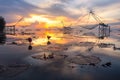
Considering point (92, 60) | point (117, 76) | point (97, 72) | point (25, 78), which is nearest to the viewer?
point (25, 78)

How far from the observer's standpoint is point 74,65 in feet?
92.0

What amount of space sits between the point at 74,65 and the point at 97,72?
423cm

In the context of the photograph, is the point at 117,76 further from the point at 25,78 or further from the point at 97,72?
the point at 25,78

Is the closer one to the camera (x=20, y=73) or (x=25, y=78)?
(x=25, y=78)

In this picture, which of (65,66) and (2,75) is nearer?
(2,75)

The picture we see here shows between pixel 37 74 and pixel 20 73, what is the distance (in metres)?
2.03

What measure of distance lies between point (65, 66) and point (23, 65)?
19.3ft

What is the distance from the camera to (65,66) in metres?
27.3

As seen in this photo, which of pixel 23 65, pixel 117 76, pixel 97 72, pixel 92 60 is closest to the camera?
pixel 117 76

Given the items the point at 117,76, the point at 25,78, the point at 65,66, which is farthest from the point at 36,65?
the point at 117,76

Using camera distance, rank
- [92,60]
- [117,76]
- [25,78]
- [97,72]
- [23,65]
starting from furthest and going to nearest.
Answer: [92,60] < [23,65] < [97,72] < [117,76] < [25,78]

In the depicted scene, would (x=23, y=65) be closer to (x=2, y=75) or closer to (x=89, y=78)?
(x=2, y=75)

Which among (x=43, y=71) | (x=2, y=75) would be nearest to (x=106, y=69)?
(x=43, y=71)

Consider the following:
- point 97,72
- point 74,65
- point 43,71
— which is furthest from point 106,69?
point 43,71
